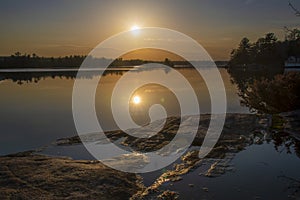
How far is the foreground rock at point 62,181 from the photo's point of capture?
6.37 meters

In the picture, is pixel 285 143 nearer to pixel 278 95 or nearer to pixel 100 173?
pixel 100 173

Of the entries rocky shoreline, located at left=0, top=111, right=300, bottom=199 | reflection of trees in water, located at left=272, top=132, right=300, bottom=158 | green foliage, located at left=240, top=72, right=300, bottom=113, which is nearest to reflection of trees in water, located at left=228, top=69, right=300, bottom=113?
green foliage, located at left=240, top=72, right=300, bottom=113

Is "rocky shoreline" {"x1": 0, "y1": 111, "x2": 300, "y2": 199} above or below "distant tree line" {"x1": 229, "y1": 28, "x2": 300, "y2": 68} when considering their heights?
below

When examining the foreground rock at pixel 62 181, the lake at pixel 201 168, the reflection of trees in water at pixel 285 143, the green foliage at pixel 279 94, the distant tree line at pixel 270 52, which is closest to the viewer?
the foreground rock at pixel 62 181

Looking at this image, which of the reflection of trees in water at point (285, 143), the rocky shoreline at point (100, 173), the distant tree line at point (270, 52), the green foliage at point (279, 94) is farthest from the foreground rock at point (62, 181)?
the distant tree line at point (270, 52)

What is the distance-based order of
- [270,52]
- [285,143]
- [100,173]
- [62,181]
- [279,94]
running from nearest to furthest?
[62,181], [100,173], [285,143], [279,94], [270,52]

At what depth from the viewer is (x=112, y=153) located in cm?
1024

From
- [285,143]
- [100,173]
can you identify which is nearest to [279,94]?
[285,143]

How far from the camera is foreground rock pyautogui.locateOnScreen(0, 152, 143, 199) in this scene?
6.37 metres

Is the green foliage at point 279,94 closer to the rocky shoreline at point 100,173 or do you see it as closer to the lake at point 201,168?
the rocky shoreline at point 100,173

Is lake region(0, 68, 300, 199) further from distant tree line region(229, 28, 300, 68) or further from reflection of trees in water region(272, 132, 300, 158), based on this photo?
distant tree line region(229, 28, 300, 68)

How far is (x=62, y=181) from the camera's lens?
708 centimetres

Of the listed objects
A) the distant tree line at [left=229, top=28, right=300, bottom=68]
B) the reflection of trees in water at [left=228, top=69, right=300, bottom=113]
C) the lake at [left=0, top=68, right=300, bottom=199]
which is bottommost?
the lake at [left=0, top=68, right=300, bottom=199]

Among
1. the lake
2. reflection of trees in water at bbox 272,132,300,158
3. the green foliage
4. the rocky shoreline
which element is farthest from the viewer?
the green foliage
